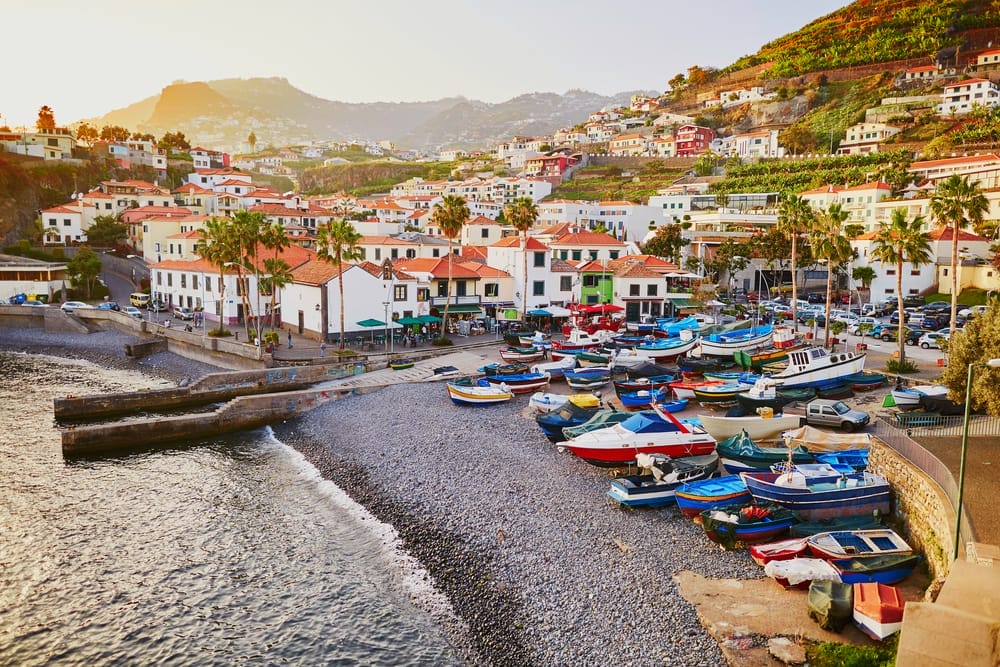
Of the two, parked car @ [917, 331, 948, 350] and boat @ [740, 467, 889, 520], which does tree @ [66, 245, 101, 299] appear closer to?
boat @ [740, 467, 889, 520]

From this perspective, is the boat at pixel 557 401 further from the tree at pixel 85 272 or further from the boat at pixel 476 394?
the tree at pixel 85 272

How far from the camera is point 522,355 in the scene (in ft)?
148

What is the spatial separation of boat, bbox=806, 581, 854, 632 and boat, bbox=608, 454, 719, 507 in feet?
23.1

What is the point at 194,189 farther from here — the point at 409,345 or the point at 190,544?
the point at 190,544

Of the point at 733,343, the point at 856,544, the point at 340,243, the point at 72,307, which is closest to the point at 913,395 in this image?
the point at 733,343

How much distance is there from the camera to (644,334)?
5522cm

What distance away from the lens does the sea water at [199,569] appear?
1745 cm

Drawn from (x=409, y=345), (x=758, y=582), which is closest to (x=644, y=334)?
(x=409, y=345)

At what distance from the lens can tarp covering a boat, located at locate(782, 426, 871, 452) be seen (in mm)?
26359

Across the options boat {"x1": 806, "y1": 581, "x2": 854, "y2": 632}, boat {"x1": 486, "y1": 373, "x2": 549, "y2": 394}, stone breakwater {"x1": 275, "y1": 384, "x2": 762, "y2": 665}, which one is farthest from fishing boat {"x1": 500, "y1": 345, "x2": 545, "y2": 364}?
boat {"x1": 806, "y1": 581, "x2": 854, "y2": 632}

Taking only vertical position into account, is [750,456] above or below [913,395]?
below

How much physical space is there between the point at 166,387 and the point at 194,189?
77.5m

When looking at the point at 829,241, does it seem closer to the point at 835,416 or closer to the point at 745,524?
the point at 835,416

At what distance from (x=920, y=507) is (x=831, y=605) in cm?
600
